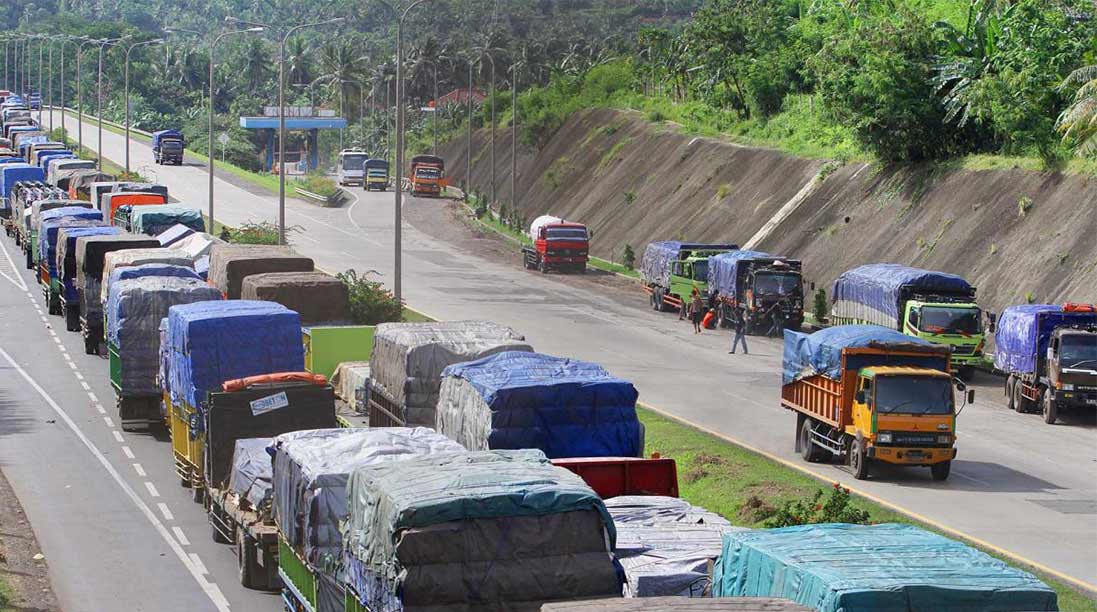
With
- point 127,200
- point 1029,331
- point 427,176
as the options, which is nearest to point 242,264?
point 1029,331

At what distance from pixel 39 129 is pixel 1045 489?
11959 centimetres

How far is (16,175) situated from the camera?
87.6 metres

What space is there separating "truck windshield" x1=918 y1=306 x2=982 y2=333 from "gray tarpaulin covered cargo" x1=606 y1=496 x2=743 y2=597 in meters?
25.8

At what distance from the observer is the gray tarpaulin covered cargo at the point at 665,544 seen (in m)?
17.2

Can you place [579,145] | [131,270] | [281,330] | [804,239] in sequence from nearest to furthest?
[281,330] < [131,270] < [804,239] < [579,145]

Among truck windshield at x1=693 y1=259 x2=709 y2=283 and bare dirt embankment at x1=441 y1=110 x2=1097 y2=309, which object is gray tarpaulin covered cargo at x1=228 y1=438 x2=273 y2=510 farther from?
truck windshield at x1=693 y1=259 x2=709 y2=283

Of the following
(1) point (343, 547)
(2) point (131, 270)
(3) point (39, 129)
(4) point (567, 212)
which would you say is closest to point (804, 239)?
(4) point (567, 212)

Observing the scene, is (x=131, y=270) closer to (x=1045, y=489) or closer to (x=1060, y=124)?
(x=1045, y=489)

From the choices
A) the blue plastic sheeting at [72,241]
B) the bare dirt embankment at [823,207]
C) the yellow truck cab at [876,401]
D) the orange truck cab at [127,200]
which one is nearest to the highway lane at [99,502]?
the blue plastic sheeting at [72,241]

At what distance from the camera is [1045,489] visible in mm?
30812

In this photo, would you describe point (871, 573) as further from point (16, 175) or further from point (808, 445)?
point (16, 175)

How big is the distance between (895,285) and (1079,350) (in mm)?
9275

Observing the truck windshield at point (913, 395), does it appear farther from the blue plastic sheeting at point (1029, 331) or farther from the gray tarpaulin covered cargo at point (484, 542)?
the gray tarpaulin covered cargo at point (484, 542)

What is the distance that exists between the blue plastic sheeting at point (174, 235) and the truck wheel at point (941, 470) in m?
31.0
